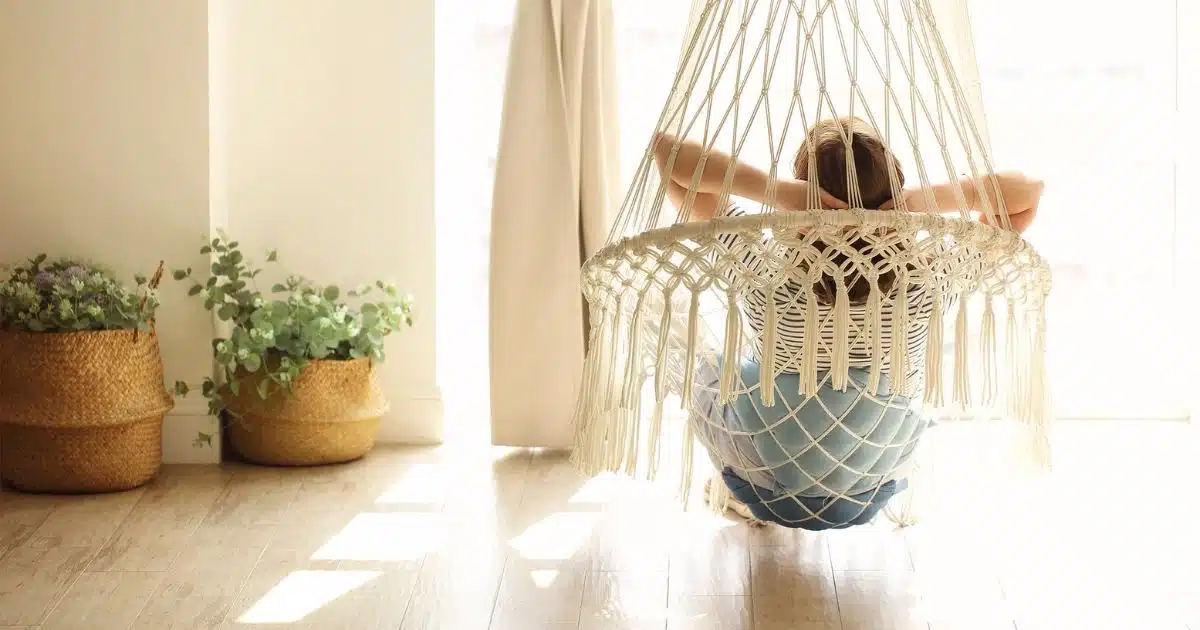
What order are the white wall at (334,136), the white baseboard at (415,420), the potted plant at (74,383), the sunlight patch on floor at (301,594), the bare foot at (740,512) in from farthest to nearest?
the white baseboard at (415,420), the white wall at (334,136), the potted plant at (74,383), the bare foot at (740,512), the sunlight patch on floor at (301,594)

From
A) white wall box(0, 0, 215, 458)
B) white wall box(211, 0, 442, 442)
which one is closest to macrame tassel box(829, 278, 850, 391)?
white wall box(211, 0, 442, 442)

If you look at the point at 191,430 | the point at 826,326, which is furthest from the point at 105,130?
the point at 826,326

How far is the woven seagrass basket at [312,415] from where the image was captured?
2.83 m

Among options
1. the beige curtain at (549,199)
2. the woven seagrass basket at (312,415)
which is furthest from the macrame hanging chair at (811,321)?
the woven seagrass basket at (312,415)

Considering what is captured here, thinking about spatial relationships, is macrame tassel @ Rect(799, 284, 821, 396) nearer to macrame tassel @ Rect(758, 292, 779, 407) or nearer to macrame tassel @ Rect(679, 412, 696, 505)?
macrame tassel @ Rect(758, 292, 779, 407)

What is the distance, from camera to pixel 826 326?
6.62 feet

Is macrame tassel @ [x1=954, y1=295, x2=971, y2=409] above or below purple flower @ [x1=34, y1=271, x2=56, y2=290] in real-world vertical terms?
below

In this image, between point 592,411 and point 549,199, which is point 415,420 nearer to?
point 549,199

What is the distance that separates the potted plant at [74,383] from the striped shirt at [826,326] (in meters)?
1.31

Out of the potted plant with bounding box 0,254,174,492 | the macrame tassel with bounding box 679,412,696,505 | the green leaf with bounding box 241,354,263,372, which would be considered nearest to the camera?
the macrame tassel with bounding box 679,412,696,505

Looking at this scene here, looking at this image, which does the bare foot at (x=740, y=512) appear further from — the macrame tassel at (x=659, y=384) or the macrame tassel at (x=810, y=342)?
the macrame tassel at (x=810, y=342)

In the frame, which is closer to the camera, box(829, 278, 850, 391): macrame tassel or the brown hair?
box(829, 278, 850, 391): macrame tassel

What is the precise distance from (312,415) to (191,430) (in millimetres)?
307

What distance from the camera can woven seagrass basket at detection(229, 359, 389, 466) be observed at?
9.27 feet
